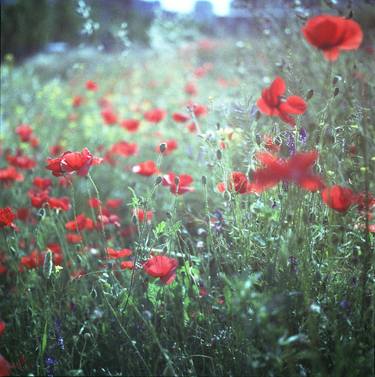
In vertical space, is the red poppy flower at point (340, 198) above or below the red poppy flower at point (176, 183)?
above

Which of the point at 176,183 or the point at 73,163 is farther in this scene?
the point at 176,183

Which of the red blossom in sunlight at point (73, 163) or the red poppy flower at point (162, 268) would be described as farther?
the red blossom in sunlight at point (73, 163)

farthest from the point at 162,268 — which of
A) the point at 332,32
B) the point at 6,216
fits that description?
the point at 332,32

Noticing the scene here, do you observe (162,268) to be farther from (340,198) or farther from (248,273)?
(340,198)

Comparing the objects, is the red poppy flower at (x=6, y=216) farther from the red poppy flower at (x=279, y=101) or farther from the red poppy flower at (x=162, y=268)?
the red poppy flower at (x=279, y=101)

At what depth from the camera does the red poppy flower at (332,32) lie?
1330 mm

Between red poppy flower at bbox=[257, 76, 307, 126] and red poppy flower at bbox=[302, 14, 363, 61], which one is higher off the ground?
red poppy flower at bbox=[302, 14, 363, 61]

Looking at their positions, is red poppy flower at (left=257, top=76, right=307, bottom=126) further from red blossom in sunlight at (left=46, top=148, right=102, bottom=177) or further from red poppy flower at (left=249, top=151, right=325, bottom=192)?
red blossom in sunlight at (left=46, top=148, right=102, bottom=177)

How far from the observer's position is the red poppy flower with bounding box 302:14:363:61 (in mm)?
1330

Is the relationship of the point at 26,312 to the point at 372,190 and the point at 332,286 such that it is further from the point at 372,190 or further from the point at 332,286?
the point at 372,190

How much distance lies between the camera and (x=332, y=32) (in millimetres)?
1341

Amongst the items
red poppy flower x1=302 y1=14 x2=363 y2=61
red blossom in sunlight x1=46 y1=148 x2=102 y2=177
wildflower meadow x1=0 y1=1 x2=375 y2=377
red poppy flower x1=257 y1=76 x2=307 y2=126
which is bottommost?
wildflower meadow x1=0 y1=1 x2=375 y2=377

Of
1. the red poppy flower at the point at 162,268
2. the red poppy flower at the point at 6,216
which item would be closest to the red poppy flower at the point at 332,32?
the red poppy flower at the point at 162,268

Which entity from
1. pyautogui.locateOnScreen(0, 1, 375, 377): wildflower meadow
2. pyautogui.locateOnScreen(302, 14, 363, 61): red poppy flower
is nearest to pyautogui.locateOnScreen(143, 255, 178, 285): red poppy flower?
pyautogui.locateOnScreen(0, 1, 375, 377): wildflower meadow
